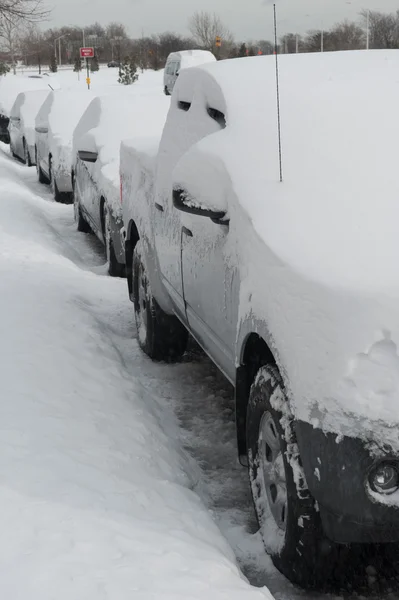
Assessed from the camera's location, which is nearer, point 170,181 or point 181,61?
point 170,181

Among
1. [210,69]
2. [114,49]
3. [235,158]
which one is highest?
[114,49]

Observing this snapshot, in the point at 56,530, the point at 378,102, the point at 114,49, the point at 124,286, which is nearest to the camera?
the point at 56,530

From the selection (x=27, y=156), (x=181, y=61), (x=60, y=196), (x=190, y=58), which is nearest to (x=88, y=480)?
(x=60, y=196)

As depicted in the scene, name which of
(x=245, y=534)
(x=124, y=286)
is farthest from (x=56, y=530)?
(x=124, y=286)

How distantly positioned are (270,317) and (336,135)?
3.69ft

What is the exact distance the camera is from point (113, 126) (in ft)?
33.2

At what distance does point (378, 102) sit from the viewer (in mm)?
3943

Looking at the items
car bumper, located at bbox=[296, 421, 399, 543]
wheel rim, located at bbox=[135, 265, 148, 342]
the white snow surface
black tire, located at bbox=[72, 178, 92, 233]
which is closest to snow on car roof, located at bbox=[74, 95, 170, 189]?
black tire, located at bbox=[72, 178, 92, 233]

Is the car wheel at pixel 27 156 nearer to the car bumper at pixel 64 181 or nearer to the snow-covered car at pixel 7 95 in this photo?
the snow-covered car at pixel 7 95

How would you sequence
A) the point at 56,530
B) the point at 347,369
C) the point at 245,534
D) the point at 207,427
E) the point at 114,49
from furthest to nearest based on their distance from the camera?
the point at 114,49
the point at 207,427
the point at 245,534
the point at 56,530
the point at 347,369

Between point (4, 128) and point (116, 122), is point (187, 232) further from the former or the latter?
point (4, 128)

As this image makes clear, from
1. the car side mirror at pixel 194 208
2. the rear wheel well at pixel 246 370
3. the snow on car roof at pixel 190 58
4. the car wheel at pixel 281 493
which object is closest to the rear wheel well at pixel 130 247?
the car side mirror at pixel 194 208

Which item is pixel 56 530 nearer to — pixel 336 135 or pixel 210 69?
pixel 336 135

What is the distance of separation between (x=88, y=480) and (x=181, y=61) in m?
39.6
